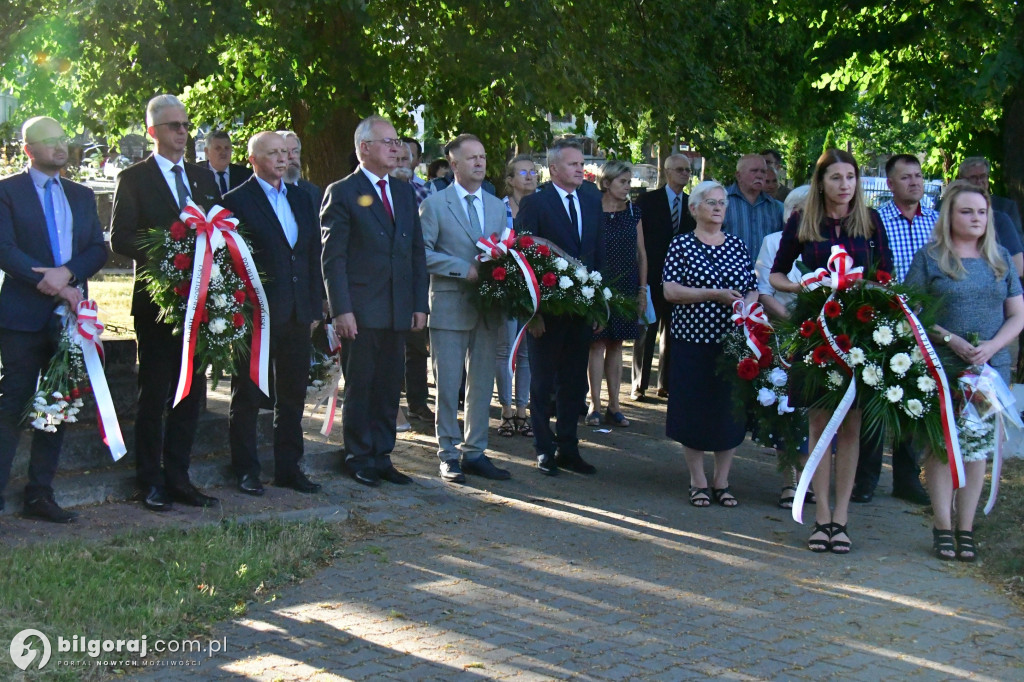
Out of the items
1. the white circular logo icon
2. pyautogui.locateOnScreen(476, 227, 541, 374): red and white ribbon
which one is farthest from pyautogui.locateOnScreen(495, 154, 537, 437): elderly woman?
the white circular logo icon

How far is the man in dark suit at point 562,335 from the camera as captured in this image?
28.8 feet

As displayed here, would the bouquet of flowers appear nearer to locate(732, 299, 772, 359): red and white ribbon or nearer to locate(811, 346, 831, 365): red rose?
locate(732, 299, 772, 359): red and white ribbon

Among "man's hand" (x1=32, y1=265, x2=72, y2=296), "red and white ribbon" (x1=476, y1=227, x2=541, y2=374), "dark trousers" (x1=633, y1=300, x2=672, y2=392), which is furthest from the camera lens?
"dark trousers" (x1=633, y1=300, x2=672, y2=392)

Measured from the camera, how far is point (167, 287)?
699 cm

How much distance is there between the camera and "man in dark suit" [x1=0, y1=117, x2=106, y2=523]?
21.9ft

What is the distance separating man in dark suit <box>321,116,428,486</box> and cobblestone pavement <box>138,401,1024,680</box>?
1.40ft

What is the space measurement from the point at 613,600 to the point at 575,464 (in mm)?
3014

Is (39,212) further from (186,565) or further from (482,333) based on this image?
(482,333)

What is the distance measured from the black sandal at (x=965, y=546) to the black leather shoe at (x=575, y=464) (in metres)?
2.79

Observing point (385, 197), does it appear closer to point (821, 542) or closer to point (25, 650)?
point (821, 542)

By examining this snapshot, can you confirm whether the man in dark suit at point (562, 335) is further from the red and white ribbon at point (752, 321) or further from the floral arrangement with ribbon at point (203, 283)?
the floral arrangement with ribbon at point (203, 283)

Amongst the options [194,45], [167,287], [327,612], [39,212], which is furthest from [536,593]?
[194,45]

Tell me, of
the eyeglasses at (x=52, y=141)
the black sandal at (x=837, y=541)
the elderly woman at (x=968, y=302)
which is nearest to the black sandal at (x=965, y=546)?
the elderly woman at (x=968, y=302)

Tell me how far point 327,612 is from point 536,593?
104cm
